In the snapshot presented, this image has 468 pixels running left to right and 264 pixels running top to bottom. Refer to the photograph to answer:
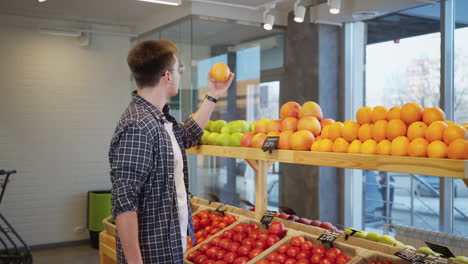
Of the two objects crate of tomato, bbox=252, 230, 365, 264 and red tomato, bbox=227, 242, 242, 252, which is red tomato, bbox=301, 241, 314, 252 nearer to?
crate of tomato, bbox=252, 230, 365, 264

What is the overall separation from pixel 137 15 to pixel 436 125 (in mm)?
5237

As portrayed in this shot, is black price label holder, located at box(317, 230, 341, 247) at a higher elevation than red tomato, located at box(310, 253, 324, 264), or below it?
higher

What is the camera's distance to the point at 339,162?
2264 mm

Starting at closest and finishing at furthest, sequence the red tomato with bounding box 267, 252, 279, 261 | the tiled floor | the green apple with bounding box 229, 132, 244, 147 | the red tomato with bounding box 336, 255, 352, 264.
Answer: the red tomato with bounding box 336, 255, 352, 264
the red tomato with bounding box 267, 252, 279, 261
the green apple with bounding box 229, 132, 244, 147
the tiled floor

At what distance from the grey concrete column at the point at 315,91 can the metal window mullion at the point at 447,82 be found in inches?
52.7

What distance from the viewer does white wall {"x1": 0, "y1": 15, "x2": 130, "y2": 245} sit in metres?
6.28

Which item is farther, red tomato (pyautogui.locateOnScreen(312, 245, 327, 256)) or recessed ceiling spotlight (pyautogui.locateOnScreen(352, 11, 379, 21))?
recessed ceiling spotlight (pyautogui.locateOnScreen(352, 11, 379, 21))

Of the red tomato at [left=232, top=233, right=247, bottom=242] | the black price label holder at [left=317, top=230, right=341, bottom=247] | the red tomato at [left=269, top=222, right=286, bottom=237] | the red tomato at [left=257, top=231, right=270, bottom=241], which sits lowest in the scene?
the red tomato at [left=232, top=233, right=247, bottom=242]

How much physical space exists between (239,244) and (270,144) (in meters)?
0.67

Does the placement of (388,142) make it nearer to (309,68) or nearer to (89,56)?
(309,68)

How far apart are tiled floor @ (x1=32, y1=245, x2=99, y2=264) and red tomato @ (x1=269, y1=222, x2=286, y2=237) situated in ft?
12.2

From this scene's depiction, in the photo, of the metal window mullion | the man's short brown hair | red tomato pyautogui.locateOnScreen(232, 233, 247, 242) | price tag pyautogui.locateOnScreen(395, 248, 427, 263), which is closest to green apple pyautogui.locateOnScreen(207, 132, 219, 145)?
red tomato pyautogui.locateOnScreen(232, 233, 247, 242)

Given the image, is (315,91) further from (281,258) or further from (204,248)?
(281,258)

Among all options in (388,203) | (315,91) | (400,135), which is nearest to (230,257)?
(400,135)
